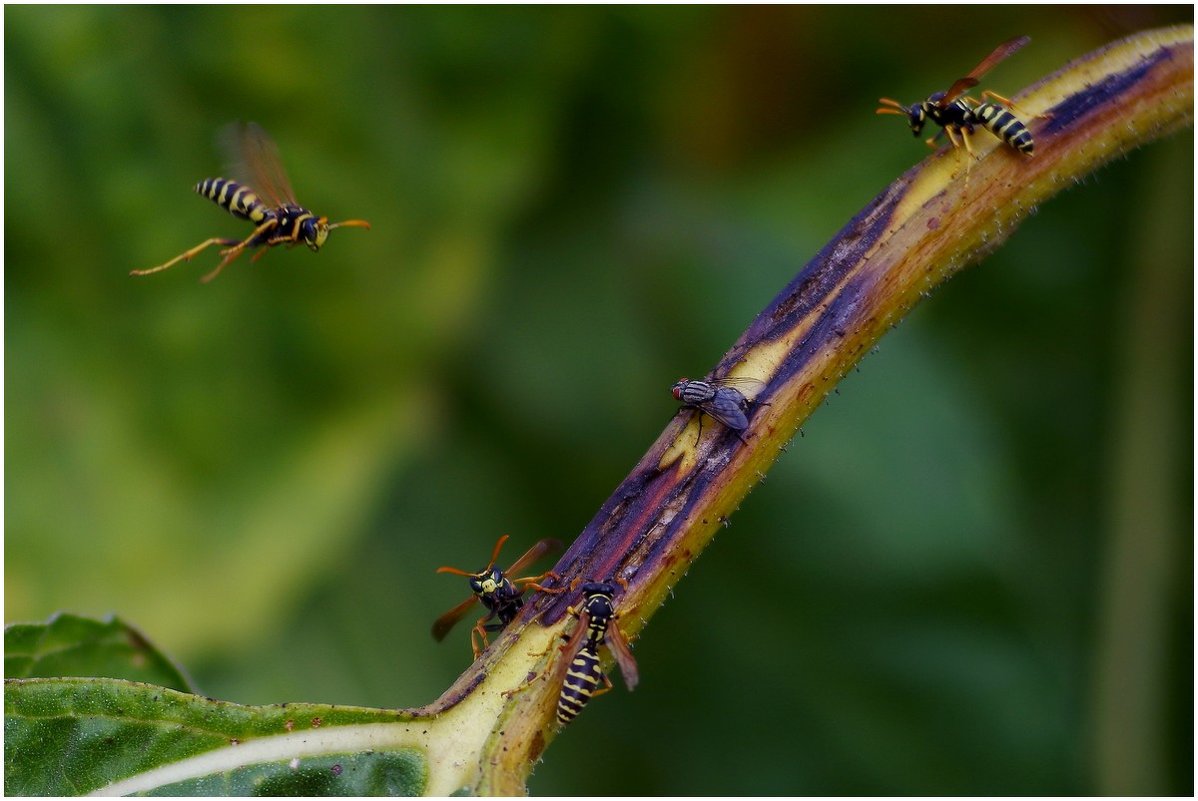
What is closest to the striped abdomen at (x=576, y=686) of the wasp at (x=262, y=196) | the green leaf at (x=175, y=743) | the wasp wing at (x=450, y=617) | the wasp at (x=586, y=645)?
the wasp at (x=586, y=645)

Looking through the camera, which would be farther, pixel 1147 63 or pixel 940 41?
pixel 940 41

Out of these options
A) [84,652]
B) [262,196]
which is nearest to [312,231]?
[262,196]

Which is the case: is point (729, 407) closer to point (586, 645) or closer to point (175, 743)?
point (586, 645)

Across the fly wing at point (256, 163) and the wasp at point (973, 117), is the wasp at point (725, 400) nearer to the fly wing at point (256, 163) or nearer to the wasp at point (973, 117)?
the wasp at point (973, 117)

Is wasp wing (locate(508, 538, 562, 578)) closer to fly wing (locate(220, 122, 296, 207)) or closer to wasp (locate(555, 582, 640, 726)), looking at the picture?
wasp (locate(555, 582, 640, 726))

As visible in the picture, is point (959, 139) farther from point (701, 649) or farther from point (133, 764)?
point (701, 649)

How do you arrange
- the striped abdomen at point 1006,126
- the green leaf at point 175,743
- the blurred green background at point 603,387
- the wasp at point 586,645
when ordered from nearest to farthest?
the wasp at point 586,645
the green leaf at point 175,743
the striped abdomen at point 1006,126
the blurred green background at point 603,387

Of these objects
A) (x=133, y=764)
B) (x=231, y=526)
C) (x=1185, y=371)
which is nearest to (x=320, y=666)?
(x=231, y=526)
